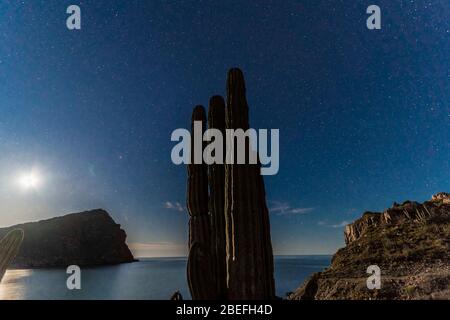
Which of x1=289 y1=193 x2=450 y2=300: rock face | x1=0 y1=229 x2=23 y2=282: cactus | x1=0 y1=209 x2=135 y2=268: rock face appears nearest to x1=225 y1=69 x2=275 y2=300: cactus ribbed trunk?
x1=0 y1=229 x2=23 y2=282: cactus

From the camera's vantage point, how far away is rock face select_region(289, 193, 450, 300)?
14.6 metres

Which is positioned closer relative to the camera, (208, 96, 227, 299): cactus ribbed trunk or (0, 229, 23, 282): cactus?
(0, 229, 23, 282): cactus

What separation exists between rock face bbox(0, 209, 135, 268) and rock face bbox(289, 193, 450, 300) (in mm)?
140303

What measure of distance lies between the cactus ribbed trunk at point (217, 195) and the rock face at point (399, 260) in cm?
1032

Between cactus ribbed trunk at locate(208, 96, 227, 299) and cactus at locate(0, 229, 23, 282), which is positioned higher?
cactus ribbed trunk at locate(208, 96, 227, 299)

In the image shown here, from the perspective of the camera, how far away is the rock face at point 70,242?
136m

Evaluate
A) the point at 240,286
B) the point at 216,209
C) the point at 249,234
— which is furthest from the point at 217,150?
the point at 240,286

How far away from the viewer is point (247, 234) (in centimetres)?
720

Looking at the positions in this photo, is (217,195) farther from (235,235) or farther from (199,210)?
(235,235)

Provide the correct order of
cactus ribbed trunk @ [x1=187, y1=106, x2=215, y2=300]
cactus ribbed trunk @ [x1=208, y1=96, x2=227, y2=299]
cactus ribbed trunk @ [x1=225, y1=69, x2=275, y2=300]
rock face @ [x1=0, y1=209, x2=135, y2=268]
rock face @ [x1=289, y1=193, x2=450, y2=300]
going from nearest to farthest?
1. cactus ribbed trunk @ [x1=225, y1=69, x2=275, y2=300]
2. cactus ribbed trunk @ [x1=187, y1=106, x2=215, y2=300]
3. cactus ribbed trunk @ [x1=208, y1=96, x2=227, y2=299]
4. rock face @ [x1=289, y1=193, x2=450, y2=300]
5. rock face @ [x1=0, y1=209, x2=135, y2=268]

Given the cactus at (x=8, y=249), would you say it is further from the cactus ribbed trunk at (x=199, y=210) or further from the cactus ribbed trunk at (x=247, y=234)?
the cactus ribbed trunk at (x=247, y=234)

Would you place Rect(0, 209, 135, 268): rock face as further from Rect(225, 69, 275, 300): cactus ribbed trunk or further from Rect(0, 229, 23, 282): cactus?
Rect(225, 69, 275, 300): cactus ribbed trunk
